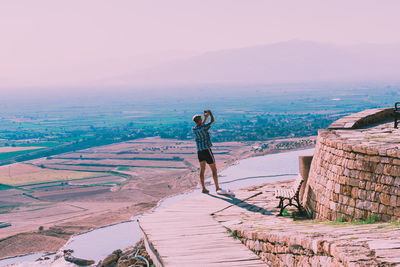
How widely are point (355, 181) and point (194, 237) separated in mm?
2695

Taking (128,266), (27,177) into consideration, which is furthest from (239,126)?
(128,266)

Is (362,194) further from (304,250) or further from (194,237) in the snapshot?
(194,237)

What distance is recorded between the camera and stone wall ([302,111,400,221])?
7152 mm

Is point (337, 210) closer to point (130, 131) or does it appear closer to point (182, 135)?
point (182, 135)

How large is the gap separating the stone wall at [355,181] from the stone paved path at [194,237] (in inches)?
Result: 70.6

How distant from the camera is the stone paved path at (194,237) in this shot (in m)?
6.81

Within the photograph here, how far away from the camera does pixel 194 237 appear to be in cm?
791

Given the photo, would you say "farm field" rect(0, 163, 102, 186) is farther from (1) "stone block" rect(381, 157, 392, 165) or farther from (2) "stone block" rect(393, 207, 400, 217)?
(2) "stone block" rect(393, 207, 400, 217)

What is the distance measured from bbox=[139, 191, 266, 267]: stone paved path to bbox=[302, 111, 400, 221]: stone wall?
179 centimetres

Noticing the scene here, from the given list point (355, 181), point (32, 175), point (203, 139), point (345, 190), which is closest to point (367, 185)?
point (355, 181)

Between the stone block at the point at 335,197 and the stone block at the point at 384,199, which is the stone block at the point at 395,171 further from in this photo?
the stone block at the point at 335,197

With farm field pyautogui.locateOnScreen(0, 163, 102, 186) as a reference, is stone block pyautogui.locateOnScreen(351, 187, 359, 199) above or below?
above

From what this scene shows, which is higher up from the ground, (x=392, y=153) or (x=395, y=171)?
(x=392, y=153)

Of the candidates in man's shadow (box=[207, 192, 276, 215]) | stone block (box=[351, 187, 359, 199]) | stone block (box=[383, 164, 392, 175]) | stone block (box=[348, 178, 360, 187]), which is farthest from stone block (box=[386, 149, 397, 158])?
man's shadow (box=[207, 192, 276, 215])
